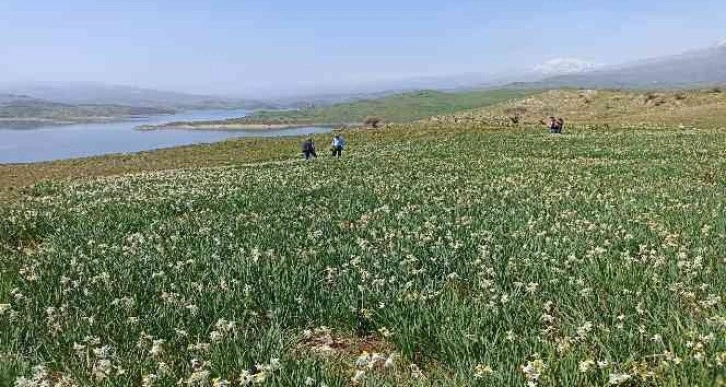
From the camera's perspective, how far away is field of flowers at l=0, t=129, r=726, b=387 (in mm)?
5559

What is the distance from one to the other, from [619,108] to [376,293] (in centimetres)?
9490

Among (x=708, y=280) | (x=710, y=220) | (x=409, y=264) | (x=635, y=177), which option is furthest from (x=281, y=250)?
(x=635, y=177)

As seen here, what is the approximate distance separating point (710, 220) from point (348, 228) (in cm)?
679

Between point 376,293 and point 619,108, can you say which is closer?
point 376,293

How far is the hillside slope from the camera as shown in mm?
71125

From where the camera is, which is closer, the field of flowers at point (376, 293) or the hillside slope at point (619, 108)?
the field of flowers at point (376, 293)

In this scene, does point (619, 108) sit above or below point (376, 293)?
above

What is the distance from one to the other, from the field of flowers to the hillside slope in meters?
58.2

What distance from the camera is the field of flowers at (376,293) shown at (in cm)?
556

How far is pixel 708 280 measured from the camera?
7848 mm

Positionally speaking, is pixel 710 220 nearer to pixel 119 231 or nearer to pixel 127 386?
pixel 127 386

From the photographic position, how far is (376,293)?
311 inches

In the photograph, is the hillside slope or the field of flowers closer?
the field of flowers

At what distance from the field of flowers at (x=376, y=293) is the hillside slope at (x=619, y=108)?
58.2 m
